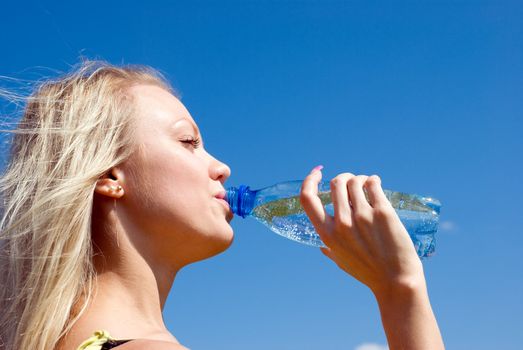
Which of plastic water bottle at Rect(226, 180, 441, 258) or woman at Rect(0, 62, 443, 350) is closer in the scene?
woman at Rect(0, 62, 443, 350)

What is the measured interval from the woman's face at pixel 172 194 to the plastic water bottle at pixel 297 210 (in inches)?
23.0

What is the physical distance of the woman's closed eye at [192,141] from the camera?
11.7 ft

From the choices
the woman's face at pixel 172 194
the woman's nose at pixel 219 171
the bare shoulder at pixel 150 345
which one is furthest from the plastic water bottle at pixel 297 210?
the bare shoulder at pixel 150 345

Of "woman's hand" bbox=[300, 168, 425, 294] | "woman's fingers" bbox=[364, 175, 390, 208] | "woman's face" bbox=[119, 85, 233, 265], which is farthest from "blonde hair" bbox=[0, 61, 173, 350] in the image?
"woman's fingers" bbox=[364, 175, 390, 208]

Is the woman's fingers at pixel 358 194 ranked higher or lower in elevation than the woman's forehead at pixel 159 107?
lower

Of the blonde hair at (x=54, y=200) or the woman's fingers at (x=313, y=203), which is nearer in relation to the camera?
the woman's fingers at (x=313, y=203)

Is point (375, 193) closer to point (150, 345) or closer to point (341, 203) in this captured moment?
point (341, 203)

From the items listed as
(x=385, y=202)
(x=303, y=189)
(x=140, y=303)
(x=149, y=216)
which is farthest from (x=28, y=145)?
(x=385, y=202)

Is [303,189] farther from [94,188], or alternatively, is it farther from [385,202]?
[94,188]

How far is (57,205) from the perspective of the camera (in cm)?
321

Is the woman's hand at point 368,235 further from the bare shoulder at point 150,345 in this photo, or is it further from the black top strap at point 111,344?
the black top strap at point 111,344

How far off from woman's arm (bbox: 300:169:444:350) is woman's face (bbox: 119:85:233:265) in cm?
71

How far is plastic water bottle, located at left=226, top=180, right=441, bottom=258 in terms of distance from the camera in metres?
4.26

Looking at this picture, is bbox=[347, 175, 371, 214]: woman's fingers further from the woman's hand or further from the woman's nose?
the woman's nose
